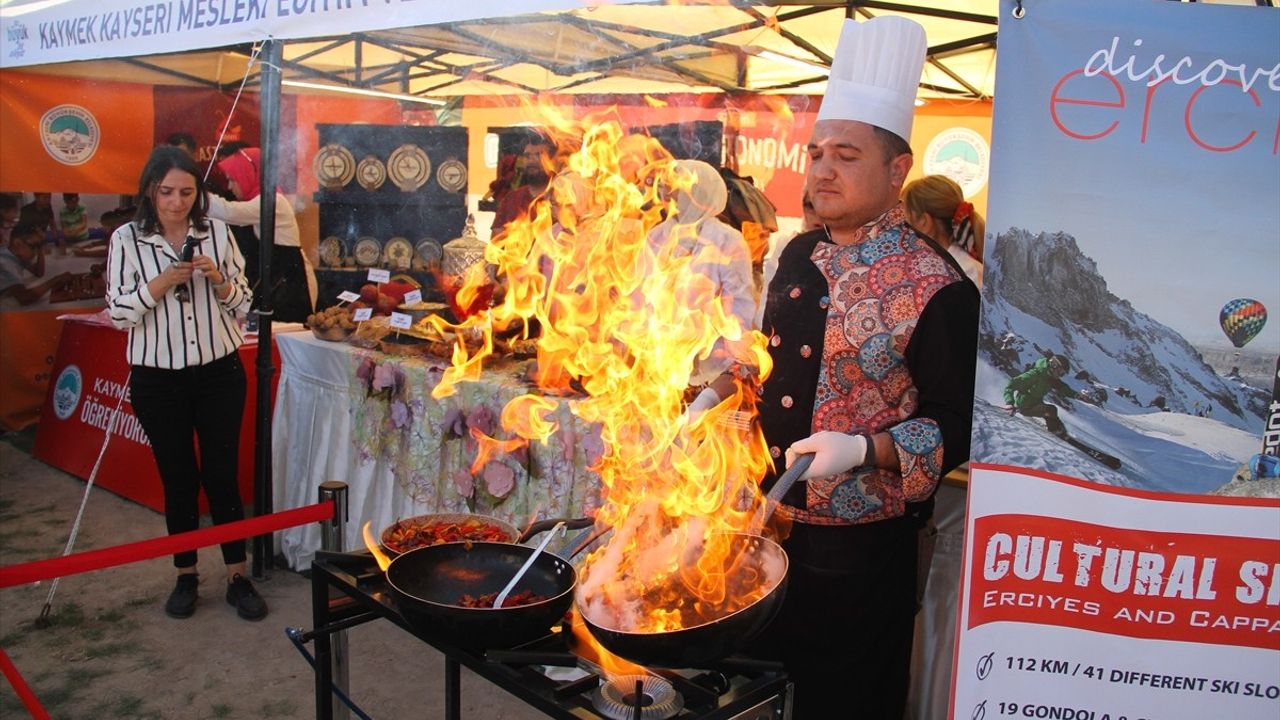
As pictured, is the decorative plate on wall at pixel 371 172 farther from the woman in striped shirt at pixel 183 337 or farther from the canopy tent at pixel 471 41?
the woman in striped shirt at pixel 183 337

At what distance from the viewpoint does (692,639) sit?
175cm

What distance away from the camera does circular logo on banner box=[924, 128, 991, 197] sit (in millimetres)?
6938

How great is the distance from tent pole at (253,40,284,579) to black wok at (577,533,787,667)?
3.66m

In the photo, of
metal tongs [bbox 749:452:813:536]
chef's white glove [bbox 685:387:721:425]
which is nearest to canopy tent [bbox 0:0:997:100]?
chef's white glove [bbox 685:387:721:425]

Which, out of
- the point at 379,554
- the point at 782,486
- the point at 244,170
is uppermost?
the point at 244,170

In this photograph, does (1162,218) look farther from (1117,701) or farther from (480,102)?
(480,102)

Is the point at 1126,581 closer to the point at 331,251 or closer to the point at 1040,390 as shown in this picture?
the point at 1040,390

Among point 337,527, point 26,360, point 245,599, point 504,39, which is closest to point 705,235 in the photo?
point 504,39

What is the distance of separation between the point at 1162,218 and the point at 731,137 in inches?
115

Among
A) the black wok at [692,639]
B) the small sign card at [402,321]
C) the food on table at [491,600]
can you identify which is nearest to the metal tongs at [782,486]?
the black wok at [692,639]

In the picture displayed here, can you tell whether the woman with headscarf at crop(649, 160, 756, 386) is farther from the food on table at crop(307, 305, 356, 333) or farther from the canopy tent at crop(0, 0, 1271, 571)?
the food on table at crop(307, 305, 356, 333)

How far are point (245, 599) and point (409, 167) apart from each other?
2.42 m

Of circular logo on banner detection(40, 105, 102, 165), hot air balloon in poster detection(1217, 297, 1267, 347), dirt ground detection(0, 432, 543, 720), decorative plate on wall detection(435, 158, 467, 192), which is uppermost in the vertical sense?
circular logo on banner detection(40, 105, 102, 165)

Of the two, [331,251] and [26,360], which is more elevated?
[331,251]
